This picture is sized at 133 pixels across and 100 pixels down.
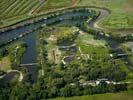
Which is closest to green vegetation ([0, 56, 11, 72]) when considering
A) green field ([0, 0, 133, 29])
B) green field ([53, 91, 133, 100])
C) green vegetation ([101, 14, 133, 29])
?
green field ([53, 91, 133, 100])

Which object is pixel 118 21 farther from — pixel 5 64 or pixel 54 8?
pixel 5 64

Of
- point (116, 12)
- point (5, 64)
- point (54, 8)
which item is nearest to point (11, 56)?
point (5, 64)

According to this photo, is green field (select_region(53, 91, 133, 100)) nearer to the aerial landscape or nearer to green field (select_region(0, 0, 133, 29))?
the aerial landscape

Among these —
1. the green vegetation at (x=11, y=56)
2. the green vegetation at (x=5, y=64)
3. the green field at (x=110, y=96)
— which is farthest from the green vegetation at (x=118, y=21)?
the green field at (x=110, y=96)

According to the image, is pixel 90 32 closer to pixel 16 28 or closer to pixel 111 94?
pixel 16 28

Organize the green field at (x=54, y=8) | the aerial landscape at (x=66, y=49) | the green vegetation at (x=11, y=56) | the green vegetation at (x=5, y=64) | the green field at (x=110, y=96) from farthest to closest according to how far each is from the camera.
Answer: the green field at (x=54, y=8), the green vegetation at (x=11, y=56), the green vegetation at (x=5, y=64), the aerial landscape at (x=66, y=49), the green field at (x=110, y=96)

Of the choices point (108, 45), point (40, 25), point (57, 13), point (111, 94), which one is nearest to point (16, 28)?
point (40, 25)

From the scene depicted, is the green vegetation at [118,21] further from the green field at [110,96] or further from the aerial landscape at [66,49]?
the green field at [110,96]

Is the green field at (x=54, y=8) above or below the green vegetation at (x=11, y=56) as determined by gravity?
above
